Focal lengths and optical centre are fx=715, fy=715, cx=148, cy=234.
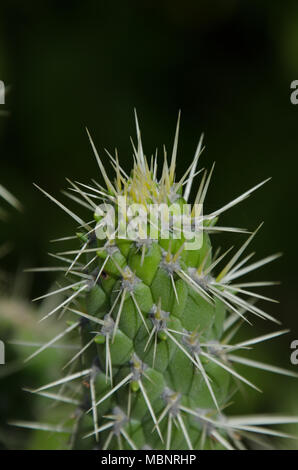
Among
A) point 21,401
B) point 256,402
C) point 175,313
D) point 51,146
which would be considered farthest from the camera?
point 51,146

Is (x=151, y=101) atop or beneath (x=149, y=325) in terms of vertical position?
atop

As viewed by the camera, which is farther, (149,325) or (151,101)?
(151,101)

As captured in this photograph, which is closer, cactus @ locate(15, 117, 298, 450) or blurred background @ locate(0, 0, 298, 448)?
cactus @ locate(15, 117, 298, 450)
